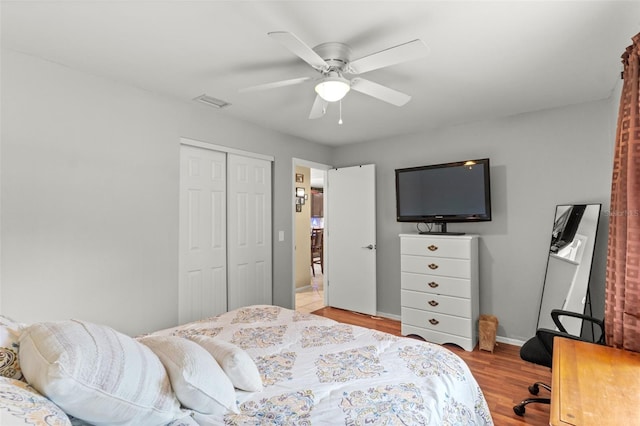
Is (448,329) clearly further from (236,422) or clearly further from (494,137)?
(236,422)

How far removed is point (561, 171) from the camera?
310 centimetres

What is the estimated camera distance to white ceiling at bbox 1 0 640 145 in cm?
164

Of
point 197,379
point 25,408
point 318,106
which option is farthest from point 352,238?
point 25,408

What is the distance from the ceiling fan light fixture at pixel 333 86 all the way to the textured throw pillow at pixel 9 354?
179 cm

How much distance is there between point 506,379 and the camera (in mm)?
2648

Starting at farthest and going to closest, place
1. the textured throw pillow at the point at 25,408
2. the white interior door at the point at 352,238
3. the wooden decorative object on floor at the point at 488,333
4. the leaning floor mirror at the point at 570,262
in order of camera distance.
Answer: the white interior door at the point at 352,238 → the wooden decorative object on floor at the point at 488,333 → the leaning floor mirror at the point at 570,262 → the textured throw pillow at the point at 25,408

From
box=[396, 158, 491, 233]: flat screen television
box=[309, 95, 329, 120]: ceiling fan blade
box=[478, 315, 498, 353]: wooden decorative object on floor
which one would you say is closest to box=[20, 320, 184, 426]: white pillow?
box=[309, 95, 329, 120]: ceiling fan blade

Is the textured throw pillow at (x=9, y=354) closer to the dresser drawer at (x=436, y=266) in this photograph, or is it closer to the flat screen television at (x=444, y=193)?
the dresser drawer at (x=436, y=266)

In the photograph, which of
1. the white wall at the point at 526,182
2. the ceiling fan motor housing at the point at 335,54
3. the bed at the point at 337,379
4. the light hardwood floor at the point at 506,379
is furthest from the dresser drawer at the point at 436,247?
the ceiling fan motor housing at the point at 335,54

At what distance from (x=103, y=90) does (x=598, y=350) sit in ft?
11.4

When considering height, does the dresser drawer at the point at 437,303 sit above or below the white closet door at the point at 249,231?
below

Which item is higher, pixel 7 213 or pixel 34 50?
pixel 34 50

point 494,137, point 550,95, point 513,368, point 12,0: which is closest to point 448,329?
point 513,368

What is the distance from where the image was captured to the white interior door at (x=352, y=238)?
4301 mm
